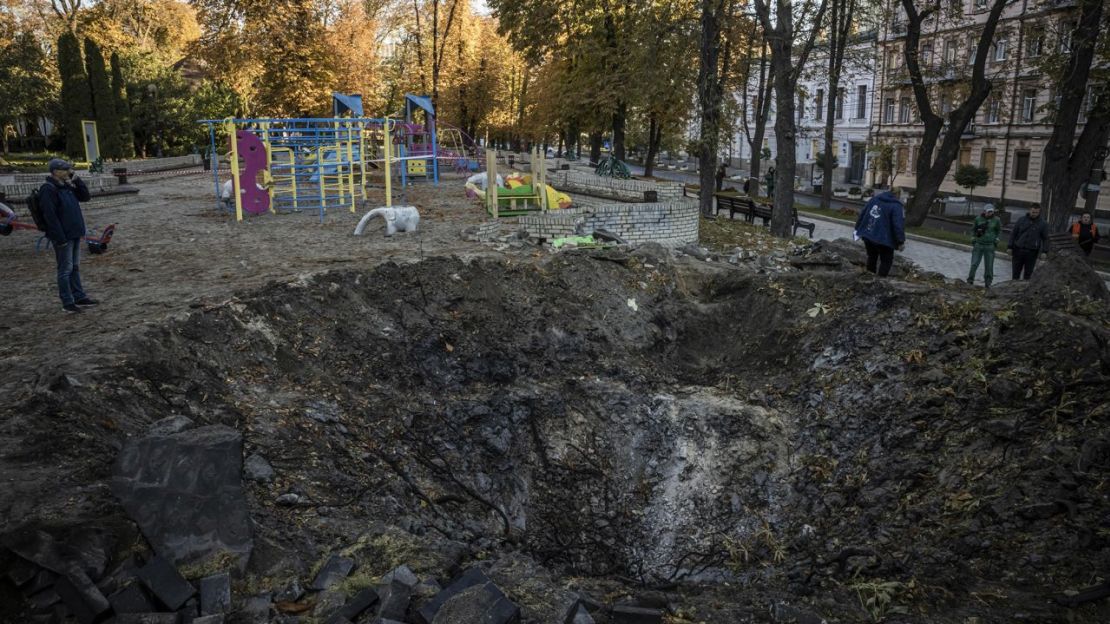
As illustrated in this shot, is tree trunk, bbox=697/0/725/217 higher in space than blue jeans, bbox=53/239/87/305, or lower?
higher

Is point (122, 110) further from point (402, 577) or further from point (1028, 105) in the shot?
point (1028, 105)

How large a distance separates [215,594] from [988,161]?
41253mm

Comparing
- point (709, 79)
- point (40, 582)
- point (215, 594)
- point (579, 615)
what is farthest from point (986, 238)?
point (40, 582)

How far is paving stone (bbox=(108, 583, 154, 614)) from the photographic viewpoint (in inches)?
157

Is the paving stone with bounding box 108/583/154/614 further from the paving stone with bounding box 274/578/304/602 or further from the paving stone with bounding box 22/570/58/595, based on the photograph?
the paving stone with bounding box 274/578/304/602

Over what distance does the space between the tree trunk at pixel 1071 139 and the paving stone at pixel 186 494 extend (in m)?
20.2

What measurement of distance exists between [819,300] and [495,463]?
15.8ft

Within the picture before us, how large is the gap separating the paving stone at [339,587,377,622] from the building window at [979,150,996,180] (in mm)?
39720

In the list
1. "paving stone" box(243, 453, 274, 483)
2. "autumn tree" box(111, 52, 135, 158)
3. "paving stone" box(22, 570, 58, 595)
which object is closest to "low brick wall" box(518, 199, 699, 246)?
"paving stone" box(243, 453, 274, 483)

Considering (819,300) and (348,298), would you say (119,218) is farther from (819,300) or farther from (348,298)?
(819,300)

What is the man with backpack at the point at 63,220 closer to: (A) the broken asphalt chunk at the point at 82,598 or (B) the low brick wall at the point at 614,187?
(A) the broken asphalt chunk at the point at 82,598

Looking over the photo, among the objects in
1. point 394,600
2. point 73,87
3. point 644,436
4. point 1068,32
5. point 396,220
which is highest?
point 1068,32

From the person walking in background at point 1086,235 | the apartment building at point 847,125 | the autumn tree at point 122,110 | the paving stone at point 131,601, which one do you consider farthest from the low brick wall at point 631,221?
the apartment building at point 847,125

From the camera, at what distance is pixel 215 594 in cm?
423
